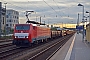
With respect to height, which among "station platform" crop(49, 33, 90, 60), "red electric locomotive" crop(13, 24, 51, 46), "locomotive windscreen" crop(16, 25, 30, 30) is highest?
"locomotive windscreen" crop(16, 25, 30, 30)

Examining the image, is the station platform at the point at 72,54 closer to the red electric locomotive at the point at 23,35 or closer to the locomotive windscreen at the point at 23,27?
the red electric locomotive at the point at 23,35

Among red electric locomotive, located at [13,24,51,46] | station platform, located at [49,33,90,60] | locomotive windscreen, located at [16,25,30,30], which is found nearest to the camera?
station platform, located at [49,33,90,60]

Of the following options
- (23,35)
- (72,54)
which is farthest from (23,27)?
(72,54)

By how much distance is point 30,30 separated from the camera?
34375mm

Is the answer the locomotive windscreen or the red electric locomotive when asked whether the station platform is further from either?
the locomotive windscreen

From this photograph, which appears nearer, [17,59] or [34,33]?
[17,59]

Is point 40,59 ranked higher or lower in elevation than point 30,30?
lower

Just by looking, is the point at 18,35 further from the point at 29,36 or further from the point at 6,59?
the point at 6,59

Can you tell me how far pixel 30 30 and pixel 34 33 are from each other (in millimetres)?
2087

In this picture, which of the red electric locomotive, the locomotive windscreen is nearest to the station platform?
the red electric locomotive

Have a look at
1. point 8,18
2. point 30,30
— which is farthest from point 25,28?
point 8,18

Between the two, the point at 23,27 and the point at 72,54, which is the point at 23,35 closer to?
the point at 23,27

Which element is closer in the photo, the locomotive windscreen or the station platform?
the station platform

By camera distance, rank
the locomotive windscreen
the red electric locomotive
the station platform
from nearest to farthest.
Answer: the station platform < the red electric locomotive < the locomotive windscreen
